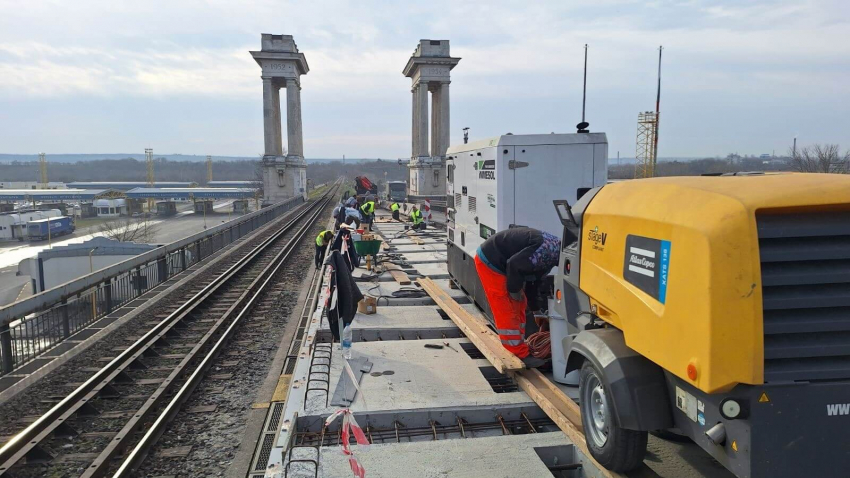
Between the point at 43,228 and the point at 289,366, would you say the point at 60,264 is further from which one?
the point at 43,228

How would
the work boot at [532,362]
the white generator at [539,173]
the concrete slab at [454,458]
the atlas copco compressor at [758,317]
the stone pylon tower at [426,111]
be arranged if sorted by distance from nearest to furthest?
the atlas copco compressor at [758,317] < the concrete slab at [454,458] < the work boot at [532,362] < the white generator at [539,173] < the stone pylon tower at [426,111]

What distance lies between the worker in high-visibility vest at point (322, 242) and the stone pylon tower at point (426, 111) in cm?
5083

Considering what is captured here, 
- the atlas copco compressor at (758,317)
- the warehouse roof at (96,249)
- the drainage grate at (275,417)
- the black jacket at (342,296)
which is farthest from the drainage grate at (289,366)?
the warehouse roof at (96,249)

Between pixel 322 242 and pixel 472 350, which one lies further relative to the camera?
pixel 322 242

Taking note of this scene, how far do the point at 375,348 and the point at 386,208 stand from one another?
127ft

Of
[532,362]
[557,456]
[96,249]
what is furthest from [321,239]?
[96,249]

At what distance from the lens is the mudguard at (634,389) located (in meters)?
3.94

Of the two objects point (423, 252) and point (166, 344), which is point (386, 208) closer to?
point (423, 252)

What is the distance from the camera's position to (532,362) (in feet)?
22.3

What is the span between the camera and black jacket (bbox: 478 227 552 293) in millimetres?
6609

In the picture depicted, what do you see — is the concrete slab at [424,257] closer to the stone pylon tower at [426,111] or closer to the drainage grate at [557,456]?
the drainage grate at [557,456]

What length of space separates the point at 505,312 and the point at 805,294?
12.4 feet

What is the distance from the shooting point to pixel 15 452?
6.60 meters

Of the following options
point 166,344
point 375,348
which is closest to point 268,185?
point 166,344
